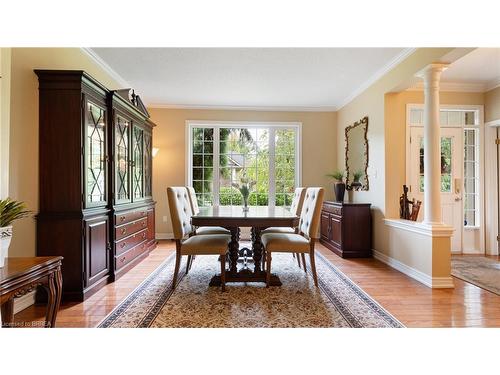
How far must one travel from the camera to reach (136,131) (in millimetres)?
3939

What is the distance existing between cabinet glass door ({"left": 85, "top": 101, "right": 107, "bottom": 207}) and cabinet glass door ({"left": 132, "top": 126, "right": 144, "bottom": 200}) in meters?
0.76

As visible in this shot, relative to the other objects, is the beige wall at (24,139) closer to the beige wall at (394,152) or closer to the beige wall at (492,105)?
the beige wall at (394,152)

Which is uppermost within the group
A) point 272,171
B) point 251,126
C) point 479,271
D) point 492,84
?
point 492,84

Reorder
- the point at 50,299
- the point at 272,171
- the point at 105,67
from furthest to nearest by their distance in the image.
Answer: the point at 272,171 < the point at 105,67 < the point at 50,299

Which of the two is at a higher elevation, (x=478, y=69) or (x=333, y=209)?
(x=478, y=69)

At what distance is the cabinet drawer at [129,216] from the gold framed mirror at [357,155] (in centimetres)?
335

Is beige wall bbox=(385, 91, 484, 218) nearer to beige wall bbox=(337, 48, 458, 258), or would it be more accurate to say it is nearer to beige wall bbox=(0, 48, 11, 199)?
beige wall bbox=(337, 48, 458, 258)

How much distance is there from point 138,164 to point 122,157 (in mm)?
533

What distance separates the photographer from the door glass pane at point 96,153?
2715 mm

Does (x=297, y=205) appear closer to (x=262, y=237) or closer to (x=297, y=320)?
(x=262, y=237)

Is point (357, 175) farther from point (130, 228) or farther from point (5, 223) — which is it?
point (5, 223)

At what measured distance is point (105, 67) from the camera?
3.74m

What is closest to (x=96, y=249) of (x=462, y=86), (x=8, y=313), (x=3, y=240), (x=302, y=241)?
(x=8, y=313)

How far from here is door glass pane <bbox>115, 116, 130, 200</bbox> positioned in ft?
10.8
